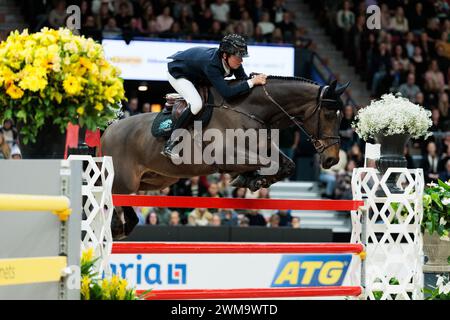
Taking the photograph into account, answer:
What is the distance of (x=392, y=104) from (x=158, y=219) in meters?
5.30

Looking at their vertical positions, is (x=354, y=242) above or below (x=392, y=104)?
below

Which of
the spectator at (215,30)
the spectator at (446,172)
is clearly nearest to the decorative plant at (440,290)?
the spectator at (446,172)

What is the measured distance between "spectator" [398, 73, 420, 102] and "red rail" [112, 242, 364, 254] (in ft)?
29.0

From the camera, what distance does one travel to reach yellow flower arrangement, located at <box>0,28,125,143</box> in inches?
161

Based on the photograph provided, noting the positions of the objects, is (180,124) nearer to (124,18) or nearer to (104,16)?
(104,16)

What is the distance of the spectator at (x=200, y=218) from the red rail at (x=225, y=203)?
523 centimetres

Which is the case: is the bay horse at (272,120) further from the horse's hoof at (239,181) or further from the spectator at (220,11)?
the spectator at (220,11)

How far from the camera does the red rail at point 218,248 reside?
548 cm

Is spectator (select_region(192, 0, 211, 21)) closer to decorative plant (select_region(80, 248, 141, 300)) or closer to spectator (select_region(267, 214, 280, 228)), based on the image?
spectator (select_region(267, 214, 280, 228))

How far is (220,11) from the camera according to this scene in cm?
1475
